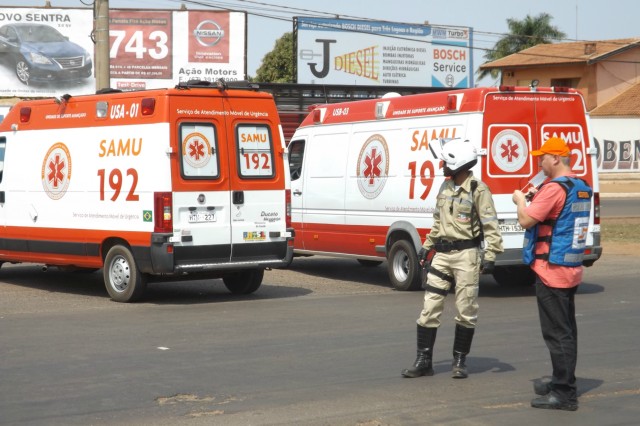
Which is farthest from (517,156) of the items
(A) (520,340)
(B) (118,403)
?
(B) (118,403)

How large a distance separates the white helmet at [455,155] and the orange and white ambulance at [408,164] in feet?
16.0

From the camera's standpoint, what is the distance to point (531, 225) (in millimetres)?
7605

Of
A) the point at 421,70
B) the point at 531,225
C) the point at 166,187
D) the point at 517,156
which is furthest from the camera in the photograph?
the point at 421,70

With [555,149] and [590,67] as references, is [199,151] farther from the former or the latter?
[590,67]

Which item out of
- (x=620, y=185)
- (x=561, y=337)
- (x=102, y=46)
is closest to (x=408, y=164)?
(x=561, y=337)

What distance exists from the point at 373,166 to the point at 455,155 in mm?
7072

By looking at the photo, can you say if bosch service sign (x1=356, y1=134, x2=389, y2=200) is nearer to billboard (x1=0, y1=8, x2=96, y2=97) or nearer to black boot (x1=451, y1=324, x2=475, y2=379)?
black boot (x1=451, y1=324, x2=475, y2=379)

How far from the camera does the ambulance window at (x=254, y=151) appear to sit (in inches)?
543

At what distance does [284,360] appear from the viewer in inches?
366

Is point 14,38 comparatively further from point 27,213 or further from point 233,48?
point 27,213

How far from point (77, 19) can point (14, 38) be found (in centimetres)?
234

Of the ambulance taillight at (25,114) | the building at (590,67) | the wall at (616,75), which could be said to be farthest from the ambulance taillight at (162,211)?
the wall at (616,75)

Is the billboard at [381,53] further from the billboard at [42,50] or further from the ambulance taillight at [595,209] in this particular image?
the ambulance taillight at [595,209]

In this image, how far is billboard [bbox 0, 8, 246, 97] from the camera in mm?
39438
